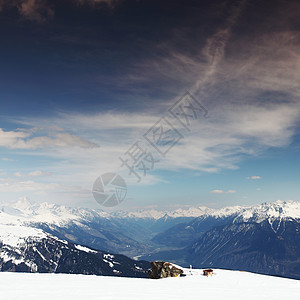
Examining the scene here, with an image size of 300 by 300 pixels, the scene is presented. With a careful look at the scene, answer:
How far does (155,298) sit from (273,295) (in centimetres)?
1207

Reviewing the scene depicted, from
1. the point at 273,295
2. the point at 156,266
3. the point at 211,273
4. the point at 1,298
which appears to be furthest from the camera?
the point at 156,266

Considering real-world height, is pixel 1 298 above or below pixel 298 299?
below

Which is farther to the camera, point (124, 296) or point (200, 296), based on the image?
point (200, 296)

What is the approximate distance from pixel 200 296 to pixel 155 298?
4.65 m

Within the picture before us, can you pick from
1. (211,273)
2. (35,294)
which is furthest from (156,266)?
(35,294)

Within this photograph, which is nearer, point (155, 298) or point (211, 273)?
point (155, 298)

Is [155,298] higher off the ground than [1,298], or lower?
higher

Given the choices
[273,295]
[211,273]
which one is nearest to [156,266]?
[211,273]

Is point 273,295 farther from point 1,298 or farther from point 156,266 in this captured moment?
point 156,266

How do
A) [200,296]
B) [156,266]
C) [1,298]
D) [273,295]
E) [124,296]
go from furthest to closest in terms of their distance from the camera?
[156,266] → [273,295] → [200,296] → [124,296] → [1,298]

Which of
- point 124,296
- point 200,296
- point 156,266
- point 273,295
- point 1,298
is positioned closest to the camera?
point 1,298

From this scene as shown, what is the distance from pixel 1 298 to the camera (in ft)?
60.4

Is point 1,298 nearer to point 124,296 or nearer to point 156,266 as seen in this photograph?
point 124,296

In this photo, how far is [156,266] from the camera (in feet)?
180
